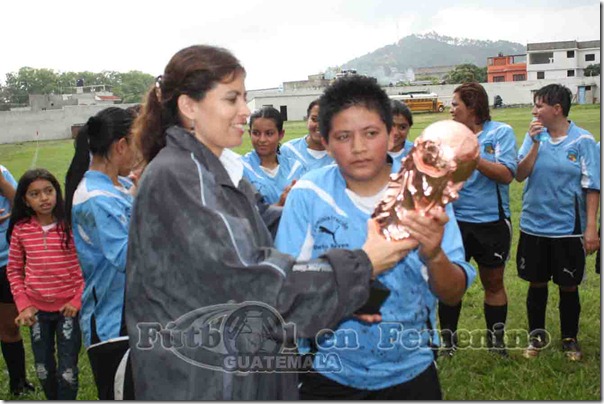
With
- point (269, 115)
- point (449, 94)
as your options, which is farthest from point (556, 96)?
point (449, 94)

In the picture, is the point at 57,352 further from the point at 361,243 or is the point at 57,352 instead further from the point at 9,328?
the point at 361,243

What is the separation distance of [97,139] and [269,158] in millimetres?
1889

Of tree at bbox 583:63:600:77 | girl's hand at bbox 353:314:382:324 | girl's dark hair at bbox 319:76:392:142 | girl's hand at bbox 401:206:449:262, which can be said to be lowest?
girl's hand at bbox 353:314:382:324

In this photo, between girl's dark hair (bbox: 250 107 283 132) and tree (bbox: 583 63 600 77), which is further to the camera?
tree (bbox: 583 63 600 77)

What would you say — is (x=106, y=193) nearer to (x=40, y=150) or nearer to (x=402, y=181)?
(x=402, y=181)

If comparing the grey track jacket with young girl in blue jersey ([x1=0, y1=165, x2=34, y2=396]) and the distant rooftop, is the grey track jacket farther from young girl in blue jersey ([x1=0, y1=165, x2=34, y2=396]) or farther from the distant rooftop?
the distant rooftop

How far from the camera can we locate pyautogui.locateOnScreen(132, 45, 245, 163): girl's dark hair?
1651 mm

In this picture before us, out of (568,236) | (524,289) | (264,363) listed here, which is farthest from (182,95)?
(524,289)

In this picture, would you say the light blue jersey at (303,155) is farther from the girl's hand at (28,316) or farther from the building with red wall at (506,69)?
the building with red wall at (506,69)

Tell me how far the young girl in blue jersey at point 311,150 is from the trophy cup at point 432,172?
9.35 ft

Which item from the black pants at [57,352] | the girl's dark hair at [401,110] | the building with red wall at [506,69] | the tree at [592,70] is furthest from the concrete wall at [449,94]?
the black pants at [57,352]

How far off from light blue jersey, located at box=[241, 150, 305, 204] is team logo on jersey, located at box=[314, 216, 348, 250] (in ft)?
7.01

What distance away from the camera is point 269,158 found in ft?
14.6

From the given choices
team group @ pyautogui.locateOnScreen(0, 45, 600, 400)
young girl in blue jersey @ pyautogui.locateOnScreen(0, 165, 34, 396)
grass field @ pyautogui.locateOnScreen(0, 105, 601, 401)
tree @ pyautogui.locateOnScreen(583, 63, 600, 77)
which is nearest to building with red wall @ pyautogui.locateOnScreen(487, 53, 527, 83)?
tree @ pyautogui.locateOnScreen(583, 63, 600, 77)
